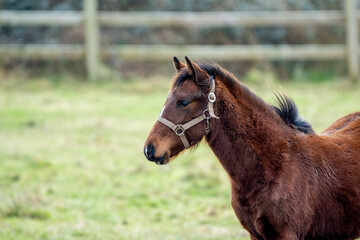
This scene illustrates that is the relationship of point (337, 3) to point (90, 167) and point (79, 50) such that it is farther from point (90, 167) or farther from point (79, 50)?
point (90, 167)

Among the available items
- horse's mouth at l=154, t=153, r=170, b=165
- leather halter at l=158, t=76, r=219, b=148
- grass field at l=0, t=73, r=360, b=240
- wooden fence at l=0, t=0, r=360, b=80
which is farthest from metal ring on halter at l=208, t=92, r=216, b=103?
wooden fence at l=0, t=0, r=360, b=80

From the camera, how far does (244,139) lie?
14.0 ft

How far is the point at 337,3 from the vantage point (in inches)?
605

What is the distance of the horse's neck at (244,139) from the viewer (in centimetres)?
421

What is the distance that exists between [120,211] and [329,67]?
26.5 feet

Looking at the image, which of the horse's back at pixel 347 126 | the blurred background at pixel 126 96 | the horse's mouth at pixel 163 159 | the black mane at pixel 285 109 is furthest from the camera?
the blurred background at pixel 126 96

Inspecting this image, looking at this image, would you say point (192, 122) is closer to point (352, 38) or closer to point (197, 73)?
point (197, 73)

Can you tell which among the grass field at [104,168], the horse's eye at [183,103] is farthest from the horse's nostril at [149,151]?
→ the grass field at [104,168]

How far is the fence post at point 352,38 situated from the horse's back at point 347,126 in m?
8.10

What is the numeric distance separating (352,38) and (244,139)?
361 inches

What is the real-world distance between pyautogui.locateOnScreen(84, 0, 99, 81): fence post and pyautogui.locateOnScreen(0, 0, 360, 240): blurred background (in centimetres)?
2

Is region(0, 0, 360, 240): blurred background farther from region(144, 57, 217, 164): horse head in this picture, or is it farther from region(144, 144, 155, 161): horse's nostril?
region(144, 144, 155, 161): horse's nostril

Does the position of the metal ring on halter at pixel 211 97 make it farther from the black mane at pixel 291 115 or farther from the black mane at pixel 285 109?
the black mane at pixel 291 115

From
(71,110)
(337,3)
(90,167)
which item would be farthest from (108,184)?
(337,3)
